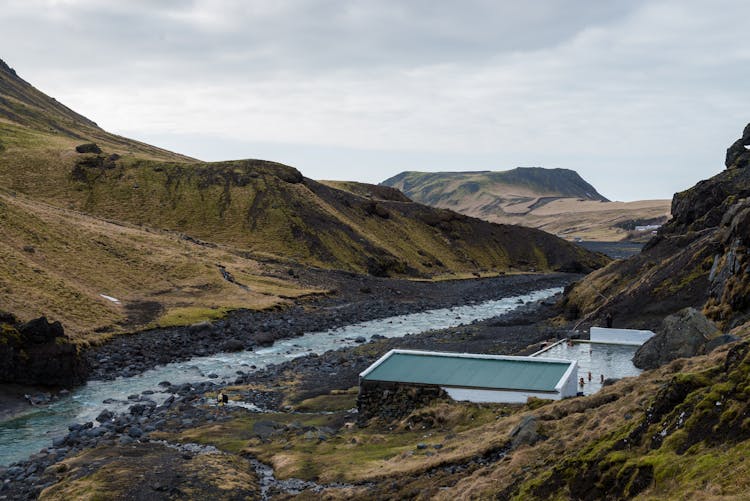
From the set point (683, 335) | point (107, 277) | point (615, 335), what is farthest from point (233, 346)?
point (683, 335)

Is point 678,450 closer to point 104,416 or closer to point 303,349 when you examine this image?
point 104,416

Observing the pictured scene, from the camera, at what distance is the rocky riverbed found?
31.3 m

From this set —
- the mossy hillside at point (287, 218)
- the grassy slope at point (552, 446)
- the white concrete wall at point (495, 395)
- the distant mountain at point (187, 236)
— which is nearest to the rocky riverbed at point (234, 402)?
the grassy slope at point (552, 446)

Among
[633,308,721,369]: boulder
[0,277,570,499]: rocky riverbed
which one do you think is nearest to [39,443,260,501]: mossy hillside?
[0,277,570,499]: rocky riverbed

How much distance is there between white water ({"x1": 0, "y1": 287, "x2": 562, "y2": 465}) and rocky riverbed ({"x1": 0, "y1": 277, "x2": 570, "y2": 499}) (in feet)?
5.27

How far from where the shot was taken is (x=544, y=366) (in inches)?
1515

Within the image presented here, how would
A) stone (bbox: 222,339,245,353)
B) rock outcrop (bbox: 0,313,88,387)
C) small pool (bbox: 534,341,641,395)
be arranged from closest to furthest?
small pool (bbox: 534,341,641,395) → rock outcrop (bbox: 0,313,88,387) → stone (bbox: 222,339,245,353)

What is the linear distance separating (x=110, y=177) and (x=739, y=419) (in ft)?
509

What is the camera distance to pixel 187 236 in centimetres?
Answer: 13038

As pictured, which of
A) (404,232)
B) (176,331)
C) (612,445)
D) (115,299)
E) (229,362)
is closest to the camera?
(612,445)

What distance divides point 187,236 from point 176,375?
260 feet

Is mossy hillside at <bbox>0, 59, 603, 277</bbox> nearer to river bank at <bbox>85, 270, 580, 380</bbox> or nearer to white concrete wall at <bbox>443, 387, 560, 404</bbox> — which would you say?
river bank at <bbox>85, 270, 580, 380</bbox>

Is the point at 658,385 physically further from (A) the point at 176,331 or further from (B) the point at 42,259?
(B) the point at 42,259

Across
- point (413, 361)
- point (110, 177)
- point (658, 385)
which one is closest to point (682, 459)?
point (658, 385)
